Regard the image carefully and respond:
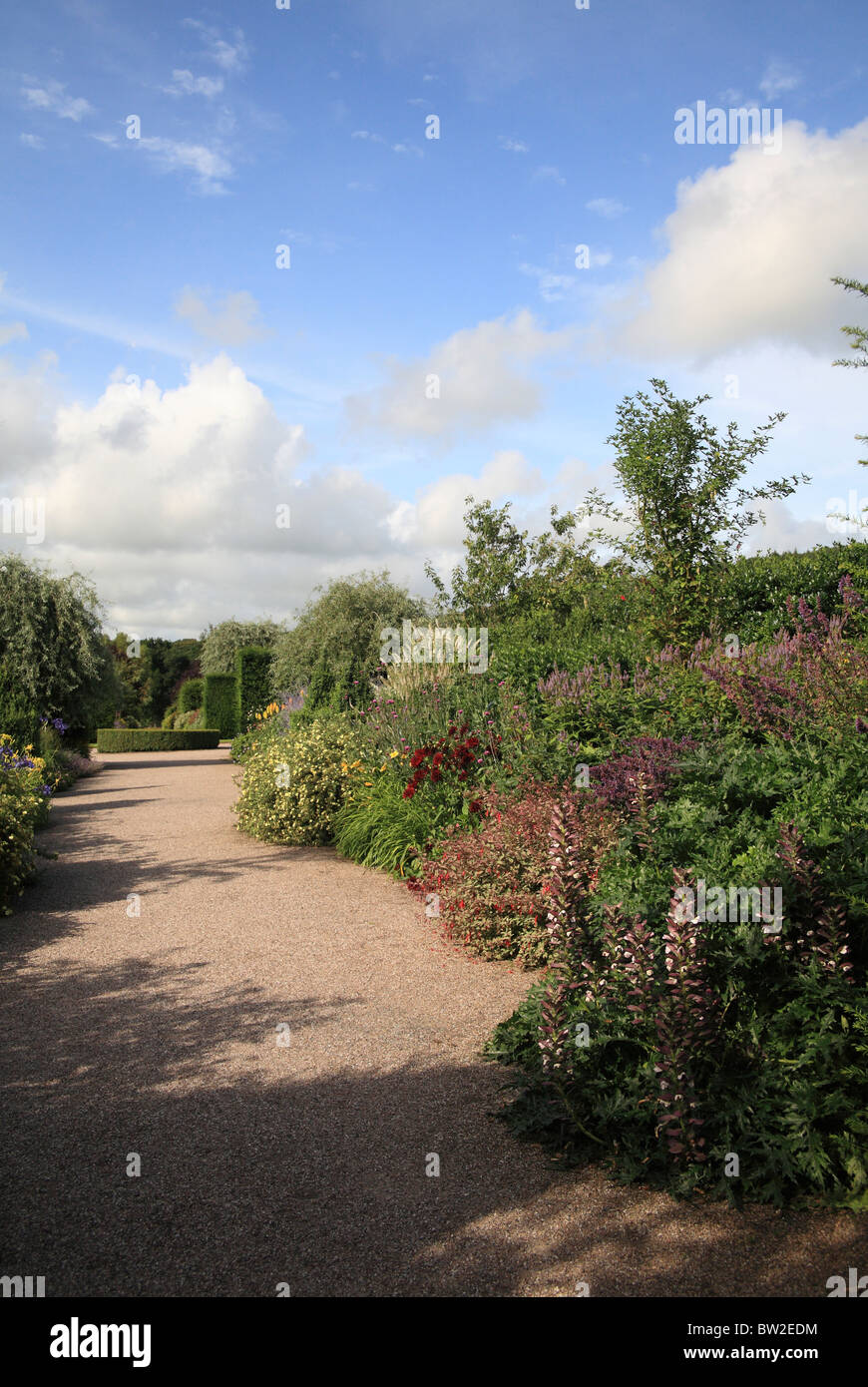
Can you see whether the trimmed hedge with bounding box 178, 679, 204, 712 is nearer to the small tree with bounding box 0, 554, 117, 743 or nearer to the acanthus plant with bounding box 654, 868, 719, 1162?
the small tree with bounding box 0, 554, 117, 743

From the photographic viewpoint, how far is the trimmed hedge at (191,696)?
111ft

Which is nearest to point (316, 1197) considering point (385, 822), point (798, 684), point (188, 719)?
point (798, 684)

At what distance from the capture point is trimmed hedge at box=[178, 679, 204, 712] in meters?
33.8

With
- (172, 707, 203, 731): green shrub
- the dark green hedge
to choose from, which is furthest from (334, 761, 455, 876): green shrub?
(172, 707, 203, 731): green shrub

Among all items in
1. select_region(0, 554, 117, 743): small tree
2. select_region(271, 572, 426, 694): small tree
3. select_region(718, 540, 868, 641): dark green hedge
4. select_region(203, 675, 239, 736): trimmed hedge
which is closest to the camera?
select_region(718, 540, 868, 641): dark green hedge

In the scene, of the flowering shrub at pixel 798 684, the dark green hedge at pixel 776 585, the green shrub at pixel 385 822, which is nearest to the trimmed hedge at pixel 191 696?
the green shrub at pixel 385 822

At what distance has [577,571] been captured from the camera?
1819cm

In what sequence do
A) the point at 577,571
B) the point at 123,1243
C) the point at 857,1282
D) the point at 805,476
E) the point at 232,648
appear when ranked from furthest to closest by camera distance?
the point at 232,648 < the point at 577,571 < the point at 805,476 < the point at 123,1243 < the point at 857,1282
